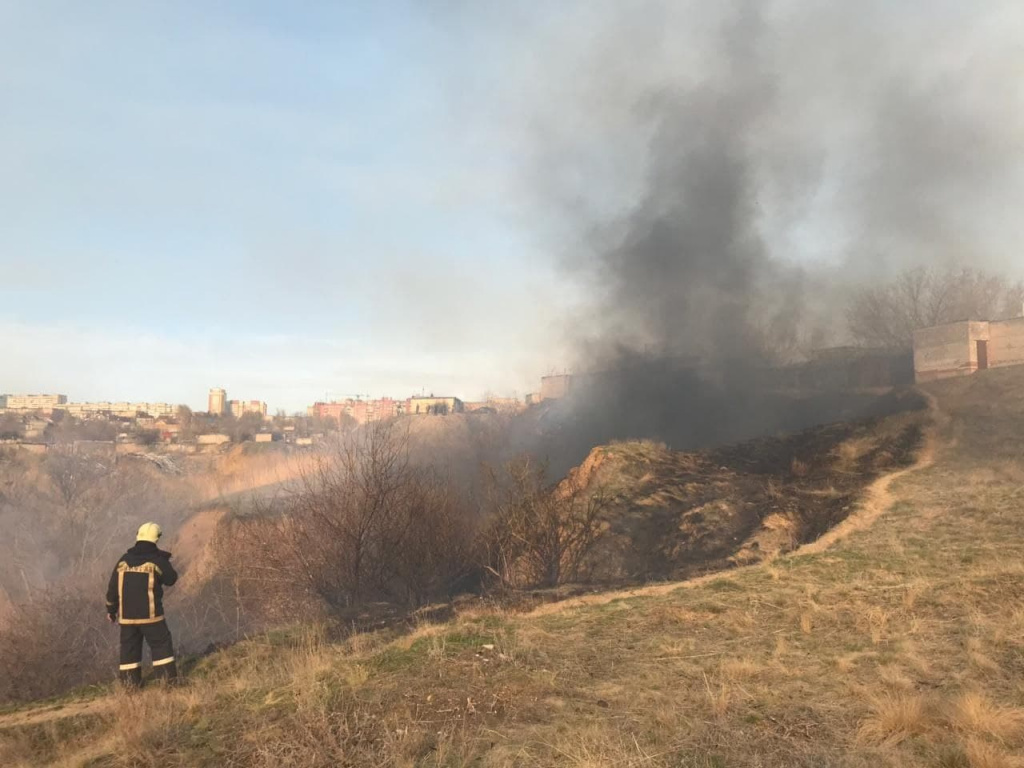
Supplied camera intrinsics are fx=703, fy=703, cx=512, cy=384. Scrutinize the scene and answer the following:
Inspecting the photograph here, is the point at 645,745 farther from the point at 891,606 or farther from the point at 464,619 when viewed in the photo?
the point at 891,606

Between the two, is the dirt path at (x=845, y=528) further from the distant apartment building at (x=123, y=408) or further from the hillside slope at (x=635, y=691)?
the distant apartment building at (x=123, y=408)

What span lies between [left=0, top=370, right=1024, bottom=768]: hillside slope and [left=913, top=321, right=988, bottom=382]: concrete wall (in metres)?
27.8

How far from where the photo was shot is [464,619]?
9.59m

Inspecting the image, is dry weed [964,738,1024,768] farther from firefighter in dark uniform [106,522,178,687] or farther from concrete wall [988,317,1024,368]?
concrete wall [988,317,1024,368]

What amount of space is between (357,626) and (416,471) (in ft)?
32.5

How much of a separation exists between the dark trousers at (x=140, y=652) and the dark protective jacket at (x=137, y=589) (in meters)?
0.10

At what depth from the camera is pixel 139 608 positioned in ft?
23.0

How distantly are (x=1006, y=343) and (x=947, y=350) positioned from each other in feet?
7.96

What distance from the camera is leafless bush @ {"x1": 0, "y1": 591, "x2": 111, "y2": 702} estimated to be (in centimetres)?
1432

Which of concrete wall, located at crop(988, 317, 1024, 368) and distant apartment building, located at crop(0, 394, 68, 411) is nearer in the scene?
Answer: concrete wall, located at crop(988, 317, 1024, 368)

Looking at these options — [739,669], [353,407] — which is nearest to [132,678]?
[739,669]

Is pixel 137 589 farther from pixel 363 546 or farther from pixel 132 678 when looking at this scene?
pixel 363 546

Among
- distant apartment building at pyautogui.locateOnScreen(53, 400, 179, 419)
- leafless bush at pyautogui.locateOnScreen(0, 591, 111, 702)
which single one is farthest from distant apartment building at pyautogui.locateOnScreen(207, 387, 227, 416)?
leafless bush at pyautogui.locateOnScreen(0, 591, 111, 702)

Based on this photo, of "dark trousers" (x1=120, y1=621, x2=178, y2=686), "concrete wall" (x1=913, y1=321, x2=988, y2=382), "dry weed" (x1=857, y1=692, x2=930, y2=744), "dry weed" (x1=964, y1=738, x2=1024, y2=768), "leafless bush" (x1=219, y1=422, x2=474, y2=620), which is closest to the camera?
"dry weed" (x1=964, y1=738, x2=1024, y2=768)
